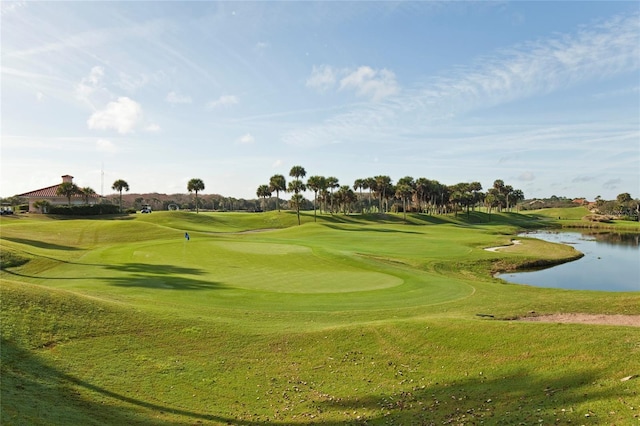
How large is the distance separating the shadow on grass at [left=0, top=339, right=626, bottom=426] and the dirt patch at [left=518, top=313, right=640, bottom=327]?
759 centimetres

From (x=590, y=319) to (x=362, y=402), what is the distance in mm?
12129

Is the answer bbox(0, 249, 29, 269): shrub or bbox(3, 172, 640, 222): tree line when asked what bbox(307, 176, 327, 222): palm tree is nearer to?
bbox(3, 172, 640, 222): tree line

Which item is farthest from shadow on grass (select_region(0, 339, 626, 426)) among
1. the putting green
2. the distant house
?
the distant house

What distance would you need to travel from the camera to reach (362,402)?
1052 centimetres

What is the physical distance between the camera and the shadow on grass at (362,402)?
8508 mm

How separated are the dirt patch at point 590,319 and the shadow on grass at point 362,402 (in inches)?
299

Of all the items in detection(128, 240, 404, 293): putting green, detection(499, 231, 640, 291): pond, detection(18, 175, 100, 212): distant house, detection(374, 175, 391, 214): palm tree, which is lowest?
detection(499, 231, 640, 291): pond

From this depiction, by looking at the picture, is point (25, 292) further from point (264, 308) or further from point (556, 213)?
point (556, 213)

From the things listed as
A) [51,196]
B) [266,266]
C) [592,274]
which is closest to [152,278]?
[266,266]

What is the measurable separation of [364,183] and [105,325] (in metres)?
126

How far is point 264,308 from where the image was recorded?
64.3ft

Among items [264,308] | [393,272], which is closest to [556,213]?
[393,272]

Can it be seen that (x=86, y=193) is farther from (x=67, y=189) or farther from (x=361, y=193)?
(x=361, y=193)

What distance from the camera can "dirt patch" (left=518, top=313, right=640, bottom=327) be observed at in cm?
1616
